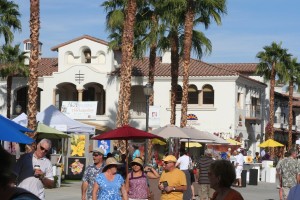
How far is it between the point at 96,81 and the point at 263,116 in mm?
17167

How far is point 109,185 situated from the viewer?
11.3m

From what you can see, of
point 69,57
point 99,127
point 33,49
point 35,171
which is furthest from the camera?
point 69,57

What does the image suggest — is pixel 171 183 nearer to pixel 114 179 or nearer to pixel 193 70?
pixel 114 179

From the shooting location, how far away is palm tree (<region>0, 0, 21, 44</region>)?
4531cm

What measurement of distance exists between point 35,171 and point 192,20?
2736 cm

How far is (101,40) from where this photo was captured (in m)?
58.4

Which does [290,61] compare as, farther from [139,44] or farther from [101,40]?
[139,44]

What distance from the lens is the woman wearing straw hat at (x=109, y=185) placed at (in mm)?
Answer: 11227

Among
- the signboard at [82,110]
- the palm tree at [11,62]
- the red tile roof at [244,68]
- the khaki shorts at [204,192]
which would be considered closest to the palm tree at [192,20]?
the signboard at [82,110]

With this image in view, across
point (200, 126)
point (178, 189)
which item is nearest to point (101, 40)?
point (200, 126)

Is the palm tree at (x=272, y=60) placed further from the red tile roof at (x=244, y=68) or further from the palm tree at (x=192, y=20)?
the palm tree at (x=192, y=20)

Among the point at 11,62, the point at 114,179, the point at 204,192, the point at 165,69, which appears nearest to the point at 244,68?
the point at 165,69

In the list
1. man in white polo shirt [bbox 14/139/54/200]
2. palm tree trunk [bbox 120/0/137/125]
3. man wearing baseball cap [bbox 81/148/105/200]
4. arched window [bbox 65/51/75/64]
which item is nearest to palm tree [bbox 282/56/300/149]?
arched window [bbox 65/51/75/64]

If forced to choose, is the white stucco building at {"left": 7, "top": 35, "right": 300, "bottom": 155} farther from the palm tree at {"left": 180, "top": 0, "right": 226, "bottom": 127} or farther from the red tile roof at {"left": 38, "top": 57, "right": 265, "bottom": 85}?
the palm tree at {"left": 180, "top": 0, "right": 226, "bottom": 127}
